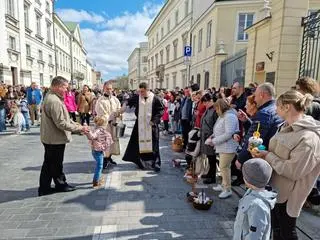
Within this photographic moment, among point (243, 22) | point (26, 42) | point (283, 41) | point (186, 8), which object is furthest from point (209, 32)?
point (26, 42)

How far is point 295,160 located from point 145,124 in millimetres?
4038

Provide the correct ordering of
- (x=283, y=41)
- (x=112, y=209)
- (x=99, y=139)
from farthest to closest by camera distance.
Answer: (x=283, y=41)
(x=99, y=139)
(x=112, y=209)

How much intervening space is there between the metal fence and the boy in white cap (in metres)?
9.08

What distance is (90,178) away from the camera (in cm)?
547

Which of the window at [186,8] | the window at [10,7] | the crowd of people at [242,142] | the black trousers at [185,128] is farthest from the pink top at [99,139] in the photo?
the window at [186,8]

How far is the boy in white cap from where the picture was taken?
216 centimetres

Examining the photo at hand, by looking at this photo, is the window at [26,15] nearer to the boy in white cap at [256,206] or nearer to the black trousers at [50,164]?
the black trousers at [50,164]

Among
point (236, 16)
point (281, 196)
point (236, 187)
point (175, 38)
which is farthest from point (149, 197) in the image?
point (175, 38)

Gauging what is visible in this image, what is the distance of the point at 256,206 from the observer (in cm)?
216

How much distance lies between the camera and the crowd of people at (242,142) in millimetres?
2256

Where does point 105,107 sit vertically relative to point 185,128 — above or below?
above

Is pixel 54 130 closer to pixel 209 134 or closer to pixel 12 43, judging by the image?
pixel 209 134

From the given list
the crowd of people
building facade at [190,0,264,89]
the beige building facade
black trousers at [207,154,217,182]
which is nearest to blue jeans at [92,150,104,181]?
the crowd of people

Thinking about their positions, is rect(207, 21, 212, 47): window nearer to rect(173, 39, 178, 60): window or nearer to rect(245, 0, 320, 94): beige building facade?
rect(173, 39, 178, 60): window
